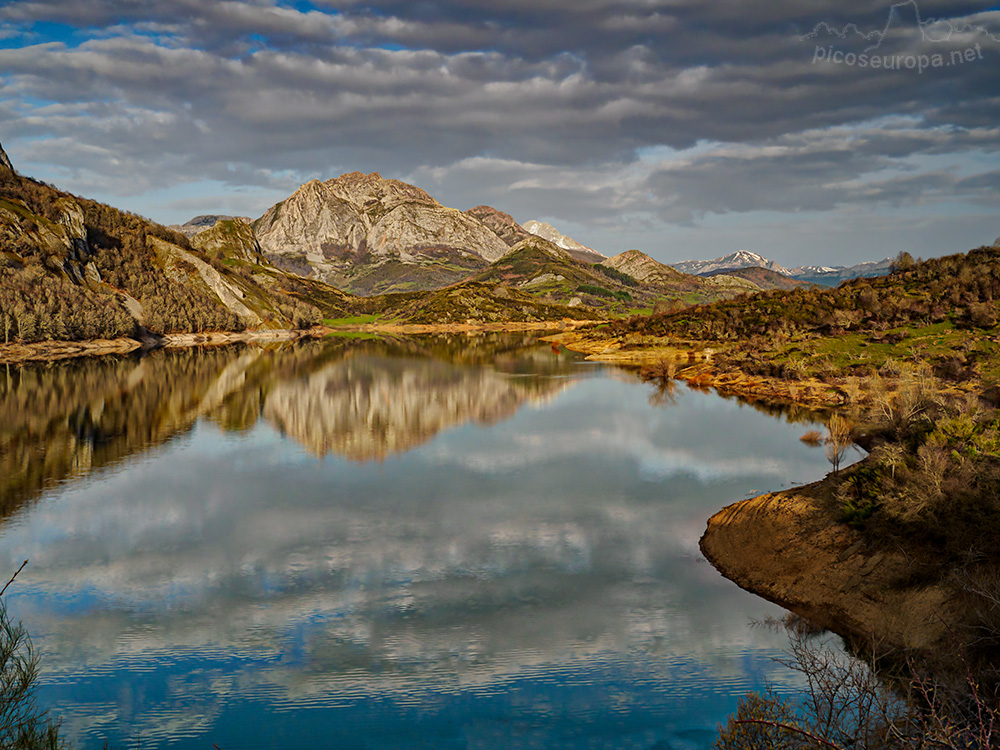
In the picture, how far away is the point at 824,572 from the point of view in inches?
963

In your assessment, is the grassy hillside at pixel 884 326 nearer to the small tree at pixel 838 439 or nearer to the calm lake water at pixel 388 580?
the small tree at pixel 838 439

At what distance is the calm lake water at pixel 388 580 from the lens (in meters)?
18.0

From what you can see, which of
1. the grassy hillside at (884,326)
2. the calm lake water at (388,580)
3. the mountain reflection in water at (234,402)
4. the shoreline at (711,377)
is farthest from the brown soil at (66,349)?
the grassy hillside at (884,326)

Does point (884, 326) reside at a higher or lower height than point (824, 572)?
higher

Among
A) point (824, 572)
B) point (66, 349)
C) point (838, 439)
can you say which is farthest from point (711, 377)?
point (66, 349)

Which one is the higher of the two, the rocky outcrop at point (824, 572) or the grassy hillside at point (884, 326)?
the grassy hillside at point (884, 326)

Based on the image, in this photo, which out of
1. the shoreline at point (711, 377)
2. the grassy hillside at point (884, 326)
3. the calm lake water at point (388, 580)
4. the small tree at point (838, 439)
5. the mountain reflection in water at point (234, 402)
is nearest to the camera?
the calm lake water at point (388, 580)

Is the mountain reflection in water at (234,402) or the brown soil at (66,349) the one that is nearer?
the mountain reflection in water at (234,402)

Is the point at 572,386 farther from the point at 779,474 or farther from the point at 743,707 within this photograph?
the point at 743,707

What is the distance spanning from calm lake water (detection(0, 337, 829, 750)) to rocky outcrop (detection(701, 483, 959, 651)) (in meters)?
1.53

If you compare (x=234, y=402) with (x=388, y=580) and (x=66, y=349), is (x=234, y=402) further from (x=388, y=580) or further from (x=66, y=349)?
(x=66, y=349)

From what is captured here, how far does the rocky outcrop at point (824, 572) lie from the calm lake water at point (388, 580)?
5.02 feet

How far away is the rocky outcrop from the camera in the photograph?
20219 mm

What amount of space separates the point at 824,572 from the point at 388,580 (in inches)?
714
